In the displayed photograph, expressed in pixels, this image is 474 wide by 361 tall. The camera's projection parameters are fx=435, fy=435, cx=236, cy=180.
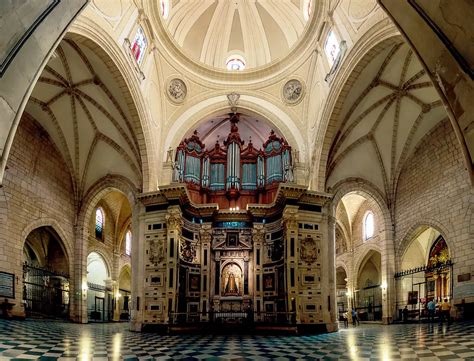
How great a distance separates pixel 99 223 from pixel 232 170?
11082 millimetres

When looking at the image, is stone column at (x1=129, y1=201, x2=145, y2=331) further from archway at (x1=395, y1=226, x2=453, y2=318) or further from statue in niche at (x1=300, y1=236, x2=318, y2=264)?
archway at (x1=395, y1=226, x2=453, y2=318)

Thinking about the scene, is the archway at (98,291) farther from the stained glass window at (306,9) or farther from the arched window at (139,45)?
the stained glass window at (306,9)

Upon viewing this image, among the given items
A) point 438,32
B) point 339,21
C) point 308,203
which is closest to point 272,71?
point 339,21

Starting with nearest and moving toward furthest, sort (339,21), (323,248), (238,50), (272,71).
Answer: (339,21), (323,248), (272,71), (238,50)

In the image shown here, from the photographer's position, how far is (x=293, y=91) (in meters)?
21.8

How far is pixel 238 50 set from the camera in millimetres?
24016

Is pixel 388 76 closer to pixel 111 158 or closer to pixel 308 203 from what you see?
pixel 308 203

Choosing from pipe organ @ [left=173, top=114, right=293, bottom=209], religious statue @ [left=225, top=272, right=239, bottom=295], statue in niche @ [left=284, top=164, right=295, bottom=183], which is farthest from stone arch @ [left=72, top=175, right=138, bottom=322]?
statue in niche @ [left=284, top=164, right=295, bottom=183]

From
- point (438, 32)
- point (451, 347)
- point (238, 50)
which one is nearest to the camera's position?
point (438, 32)

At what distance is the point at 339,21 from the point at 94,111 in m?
11.4

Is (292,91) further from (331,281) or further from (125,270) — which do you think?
(125,270)

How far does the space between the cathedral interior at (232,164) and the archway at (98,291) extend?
15.2 feet

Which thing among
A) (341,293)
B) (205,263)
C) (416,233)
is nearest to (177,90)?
(205,263)

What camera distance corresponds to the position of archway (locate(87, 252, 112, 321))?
2852 cm
